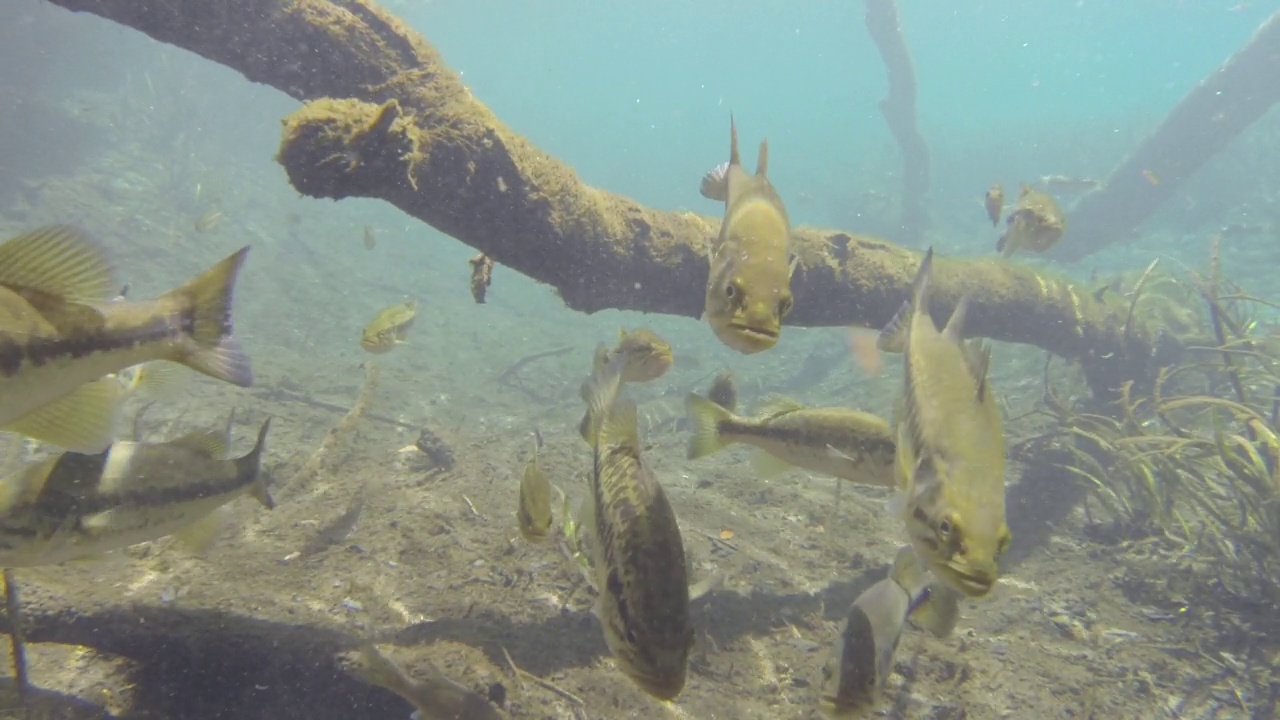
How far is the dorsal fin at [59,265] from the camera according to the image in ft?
5.39

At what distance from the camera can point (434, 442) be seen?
19.6ft

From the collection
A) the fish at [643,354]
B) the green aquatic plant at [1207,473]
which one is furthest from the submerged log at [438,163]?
the green aquatic plant at [1207,473]

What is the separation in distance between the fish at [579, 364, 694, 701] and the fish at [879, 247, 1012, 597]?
72cm

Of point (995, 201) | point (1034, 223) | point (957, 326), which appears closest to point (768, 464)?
point (957, 326)

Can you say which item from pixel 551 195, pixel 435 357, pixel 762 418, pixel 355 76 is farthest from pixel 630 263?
pixel 435 357

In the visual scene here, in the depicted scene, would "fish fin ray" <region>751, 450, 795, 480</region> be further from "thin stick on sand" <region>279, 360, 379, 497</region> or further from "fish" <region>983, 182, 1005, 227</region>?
"fish" <region>983, 182, 1005, 227</region>

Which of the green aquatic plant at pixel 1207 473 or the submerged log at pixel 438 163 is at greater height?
the submerged log at pixel 438 163

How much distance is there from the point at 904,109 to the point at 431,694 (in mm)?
29634

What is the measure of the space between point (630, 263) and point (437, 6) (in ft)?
256

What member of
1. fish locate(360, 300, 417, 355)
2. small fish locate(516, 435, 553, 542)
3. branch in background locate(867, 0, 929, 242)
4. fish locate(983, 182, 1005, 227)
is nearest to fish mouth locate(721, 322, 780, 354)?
small fish locate(516, 435, 553, 542)

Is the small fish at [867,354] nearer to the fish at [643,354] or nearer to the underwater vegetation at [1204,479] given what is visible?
the underwater vegetation at [1204,479]

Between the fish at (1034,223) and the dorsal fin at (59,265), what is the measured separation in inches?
257

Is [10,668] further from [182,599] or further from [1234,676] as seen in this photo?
[1234,676]

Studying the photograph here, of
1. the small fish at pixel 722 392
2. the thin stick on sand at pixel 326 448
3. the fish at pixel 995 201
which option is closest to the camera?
the small fish at pixel 722 392
